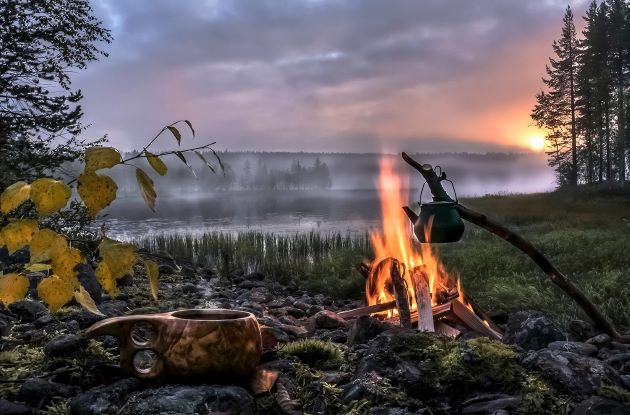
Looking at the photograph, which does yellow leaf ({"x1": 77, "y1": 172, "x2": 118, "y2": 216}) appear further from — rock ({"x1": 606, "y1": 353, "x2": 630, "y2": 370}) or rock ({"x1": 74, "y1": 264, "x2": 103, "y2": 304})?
rock ({"x1": 74, "y1": 264, "x2": 103, "y2": 304})

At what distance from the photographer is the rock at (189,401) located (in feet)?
8.98

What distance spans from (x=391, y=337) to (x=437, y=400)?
69 centimetres

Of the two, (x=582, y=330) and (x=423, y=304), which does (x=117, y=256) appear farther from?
(x=582, y=330)

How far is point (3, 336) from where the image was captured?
445cm

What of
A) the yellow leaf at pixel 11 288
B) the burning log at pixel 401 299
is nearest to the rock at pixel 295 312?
the burning log at pixel 401 299

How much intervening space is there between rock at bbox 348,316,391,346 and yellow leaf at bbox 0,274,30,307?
3352 mm

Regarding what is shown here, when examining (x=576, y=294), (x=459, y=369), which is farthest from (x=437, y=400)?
(x=576, y=294)

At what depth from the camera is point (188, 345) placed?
Result: 116 inches

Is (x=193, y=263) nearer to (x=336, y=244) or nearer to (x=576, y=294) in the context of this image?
(x=336, y=244)

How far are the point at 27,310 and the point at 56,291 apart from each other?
463cm

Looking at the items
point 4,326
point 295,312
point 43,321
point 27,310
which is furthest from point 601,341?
point 27,310

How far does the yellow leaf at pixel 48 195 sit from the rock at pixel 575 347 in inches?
158

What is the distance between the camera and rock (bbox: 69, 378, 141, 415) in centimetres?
288

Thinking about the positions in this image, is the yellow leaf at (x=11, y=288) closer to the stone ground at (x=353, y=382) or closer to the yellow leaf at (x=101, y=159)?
the yellow leaf at (x=101, y=159)
